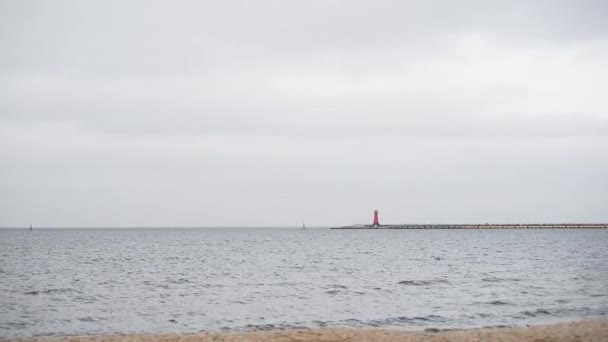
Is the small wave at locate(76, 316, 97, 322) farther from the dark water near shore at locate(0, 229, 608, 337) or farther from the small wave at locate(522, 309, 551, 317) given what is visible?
the small wave at locate(522, 309, 551, 317)

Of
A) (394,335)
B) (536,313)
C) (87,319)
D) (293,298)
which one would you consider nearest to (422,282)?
(293,298)

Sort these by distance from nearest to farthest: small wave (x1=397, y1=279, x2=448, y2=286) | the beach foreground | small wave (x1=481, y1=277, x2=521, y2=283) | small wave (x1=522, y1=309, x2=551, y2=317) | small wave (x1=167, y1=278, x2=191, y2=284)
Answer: the beach foreground, small wave (x1=522, y1=309, x2=551, y2=317), small wave (x1=397, y1=279, x2=448, y2=286), small wave (x1=481, y1=277, x2=521, y2=283), small wave (x1=167, y1=278, x2=191, y2=284)

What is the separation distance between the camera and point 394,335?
1889 centimetres

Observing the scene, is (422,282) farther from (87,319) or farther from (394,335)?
(87,319)

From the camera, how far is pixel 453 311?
2395 centimetres

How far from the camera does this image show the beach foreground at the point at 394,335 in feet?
58.7

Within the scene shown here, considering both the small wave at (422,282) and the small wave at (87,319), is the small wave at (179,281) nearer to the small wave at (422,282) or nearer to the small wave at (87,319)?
the small wave at (87,319)

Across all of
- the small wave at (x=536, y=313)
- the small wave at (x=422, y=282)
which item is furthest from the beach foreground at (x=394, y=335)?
the small wave at (x=422, y=282)

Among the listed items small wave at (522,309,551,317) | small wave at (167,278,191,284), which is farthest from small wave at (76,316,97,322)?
small wave at (522,309,551,317)

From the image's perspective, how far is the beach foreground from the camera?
1791 cm

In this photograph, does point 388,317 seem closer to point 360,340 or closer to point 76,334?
point 360,340

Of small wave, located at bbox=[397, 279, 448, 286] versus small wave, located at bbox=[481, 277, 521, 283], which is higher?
small wave, located at bbox=[481, 277, 521, 283]

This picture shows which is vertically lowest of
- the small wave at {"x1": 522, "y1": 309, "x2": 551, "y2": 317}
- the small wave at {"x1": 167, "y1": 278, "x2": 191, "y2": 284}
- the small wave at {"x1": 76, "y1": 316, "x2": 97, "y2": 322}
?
the small wave at {"x1": 167, "y1": 278, "x2": 191, "y2": 284}

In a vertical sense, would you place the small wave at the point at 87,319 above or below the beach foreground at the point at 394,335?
below
